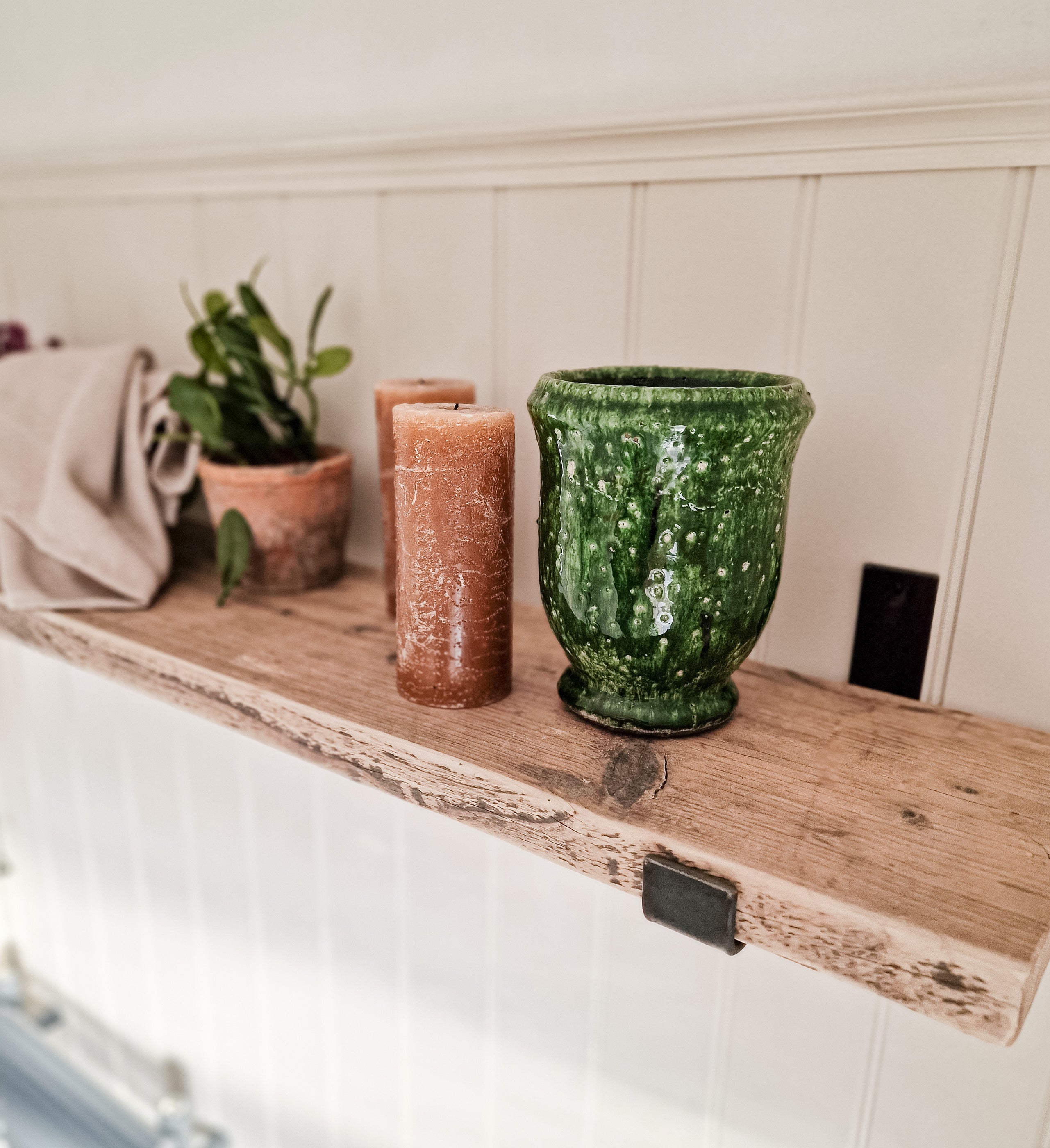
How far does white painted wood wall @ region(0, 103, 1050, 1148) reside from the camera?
1.63 ft

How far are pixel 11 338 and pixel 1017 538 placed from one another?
2.85ft

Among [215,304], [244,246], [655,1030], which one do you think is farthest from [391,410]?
[655,1030]

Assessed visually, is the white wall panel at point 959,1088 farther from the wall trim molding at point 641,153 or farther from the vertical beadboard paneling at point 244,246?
the vertical beadboard paneling at point 244,246

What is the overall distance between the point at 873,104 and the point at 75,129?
0.75 meters

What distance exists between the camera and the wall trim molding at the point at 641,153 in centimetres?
46

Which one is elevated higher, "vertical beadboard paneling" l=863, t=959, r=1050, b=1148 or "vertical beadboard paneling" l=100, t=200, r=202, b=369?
"vertical beadboard paneling" l=100, t=200, r=202, b=369

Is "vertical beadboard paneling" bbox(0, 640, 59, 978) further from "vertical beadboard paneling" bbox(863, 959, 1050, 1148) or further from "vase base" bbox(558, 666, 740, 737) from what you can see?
"vertical beadboard paneling" bbox(863, 959, 1050, 1148)

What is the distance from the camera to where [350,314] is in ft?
2.35

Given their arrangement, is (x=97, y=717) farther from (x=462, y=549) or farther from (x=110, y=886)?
(x=462, y=549)

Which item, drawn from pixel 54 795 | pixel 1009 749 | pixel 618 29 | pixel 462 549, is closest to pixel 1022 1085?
pixel 1009 749

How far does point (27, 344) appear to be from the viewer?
2.86 ft

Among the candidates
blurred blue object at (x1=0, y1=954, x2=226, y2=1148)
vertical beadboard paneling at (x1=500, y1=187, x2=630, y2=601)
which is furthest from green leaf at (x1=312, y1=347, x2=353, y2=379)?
blurred blue object at (x1=0, y1=954, x2=226, y2=1148)

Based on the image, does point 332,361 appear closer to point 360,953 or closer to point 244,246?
point 244,246

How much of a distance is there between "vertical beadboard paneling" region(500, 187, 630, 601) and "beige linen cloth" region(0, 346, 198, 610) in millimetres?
260
